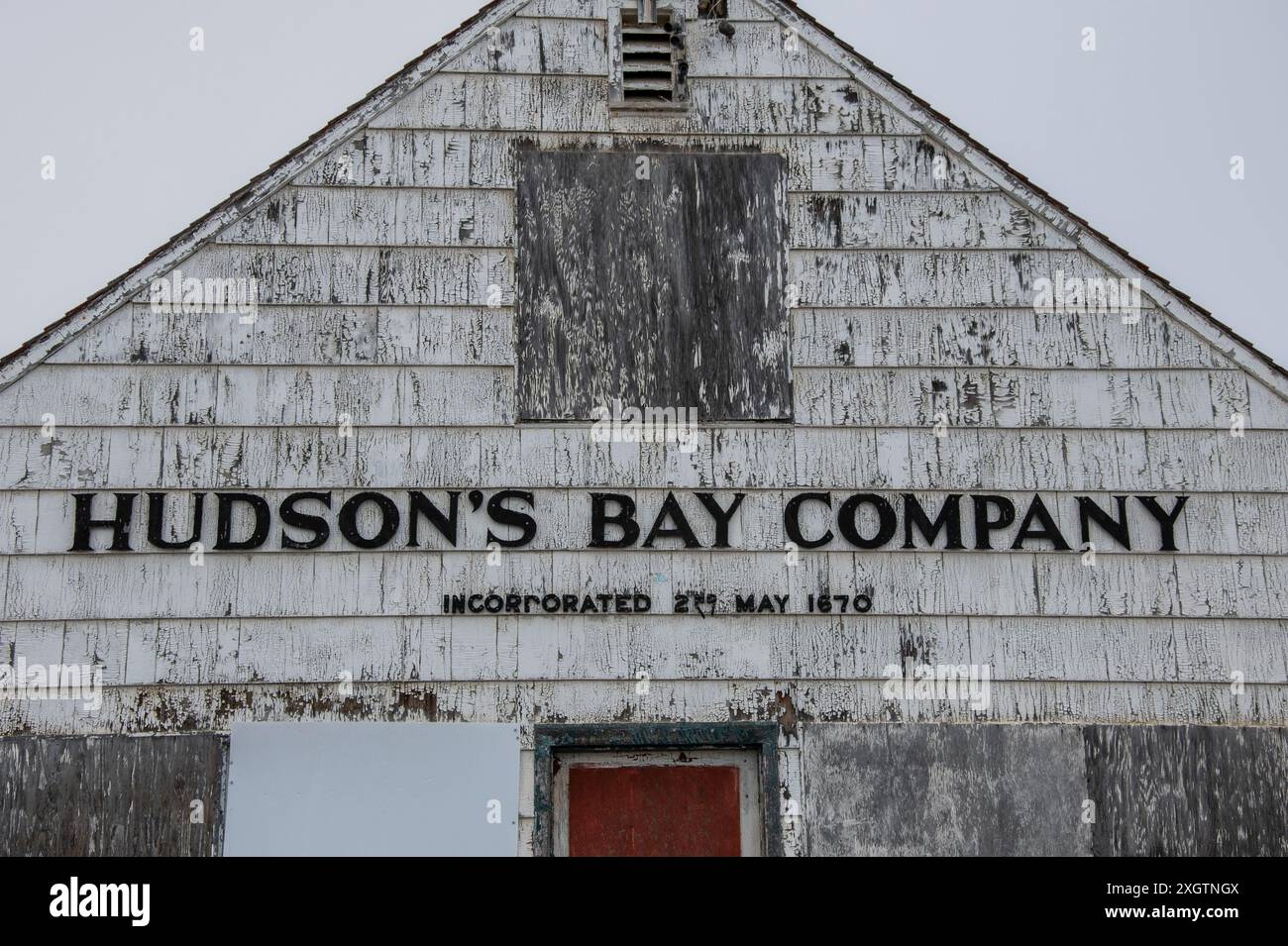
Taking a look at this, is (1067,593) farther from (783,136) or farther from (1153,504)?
(783,136)

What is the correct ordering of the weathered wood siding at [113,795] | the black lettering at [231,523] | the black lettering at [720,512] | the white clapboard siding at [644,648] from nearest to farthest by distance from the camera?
the weathered wood siding at [113,795], the white clapboard siding at [644,648], the black lettering at [231,523], the black lettering at [720,512]

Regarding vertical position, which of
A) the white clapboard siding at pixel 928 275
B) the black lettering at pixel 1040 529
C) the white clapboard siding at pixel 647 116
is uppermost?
the white clapboard siding at pixel 647 116

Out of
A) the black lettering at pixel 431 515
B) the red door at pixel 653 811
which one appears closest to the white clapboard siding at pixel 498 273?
the black lettering at pixel 431 515

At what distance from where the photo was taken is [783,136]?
845cm

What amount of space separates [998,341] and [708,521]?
203 centimetres

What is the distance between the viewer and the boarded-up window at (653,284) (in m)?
8.03

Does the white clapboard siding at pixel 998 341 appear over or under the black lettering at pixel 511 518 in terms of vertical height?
over

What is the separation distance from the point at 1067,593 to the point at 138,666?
5123mm

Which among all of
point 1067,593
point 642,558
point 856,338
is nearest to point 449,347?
point 642,558

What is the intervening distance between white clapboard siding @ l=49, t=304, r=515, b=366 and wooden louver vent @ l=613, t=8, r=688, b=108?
1.58m

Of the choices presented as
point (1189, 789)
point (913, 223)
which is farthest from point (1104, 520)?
point (913, 223)

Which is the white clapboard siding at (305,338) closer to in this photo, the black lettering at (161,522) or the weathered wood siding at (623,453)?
the weathered wood siding at (623,453)

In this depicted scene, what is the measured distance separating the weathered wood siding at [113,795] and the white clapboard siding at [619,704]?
10 centimetres

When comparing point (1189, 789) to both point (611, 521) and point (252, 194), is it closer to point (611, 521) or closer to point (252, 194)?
point (611, 521)
